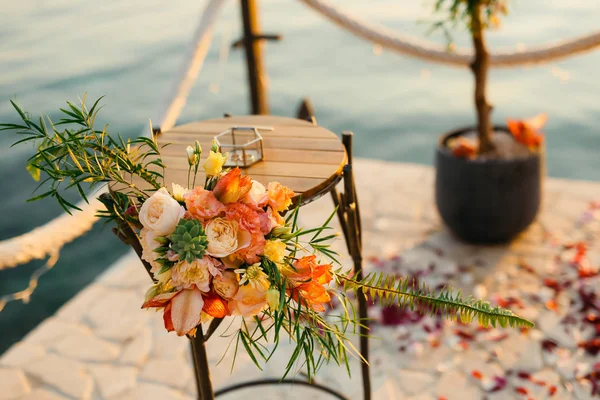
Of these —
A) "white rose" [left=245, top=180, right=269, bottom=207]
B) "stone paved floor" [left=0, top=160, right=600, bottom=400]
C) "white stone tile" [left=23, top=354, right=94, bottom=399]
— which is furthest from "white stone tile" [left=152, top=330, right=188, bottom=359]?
"white rose" [left=245, top=180, right=269, bottom=207]

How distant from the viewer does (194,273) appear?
98cm

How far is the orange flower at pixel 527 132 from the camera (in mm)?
2693

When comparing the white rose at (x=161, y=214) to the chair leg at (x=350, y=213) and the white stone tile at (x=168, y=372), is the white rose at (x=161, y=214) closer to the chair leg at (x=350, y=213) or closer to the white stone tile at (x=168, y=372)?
the chair leg at (x=350, y=213)

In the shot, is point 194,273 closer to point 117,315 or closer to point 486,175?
point 117,315

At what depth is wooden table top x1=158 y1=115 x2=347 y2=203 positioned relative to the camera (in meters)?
1.34

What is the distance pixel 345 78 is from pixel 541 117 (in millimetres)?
3807

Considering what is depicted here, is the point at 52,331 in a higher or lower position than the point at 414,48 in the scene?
lower

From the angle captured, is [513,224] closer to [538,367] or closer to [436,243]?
[436,243]

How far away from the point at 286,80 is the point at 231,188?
217 inches

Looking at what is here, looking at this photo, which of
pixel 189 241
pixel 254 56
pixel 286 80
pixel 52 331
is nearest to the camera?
pixel 189 241

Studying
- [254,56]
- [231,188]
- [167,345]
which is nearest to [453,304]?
[231,188]

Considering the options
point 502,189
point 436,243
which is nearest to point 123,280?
point 436,243

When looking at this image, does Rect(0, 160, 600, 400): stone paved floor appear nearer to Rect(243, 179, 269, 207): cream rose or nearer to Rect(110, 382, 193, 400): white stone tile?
Rect(110, 382, 193, 400): white stone tile

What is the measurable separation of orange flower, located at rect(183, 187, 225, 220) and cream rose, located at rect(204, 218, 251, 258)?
0.7 inches
